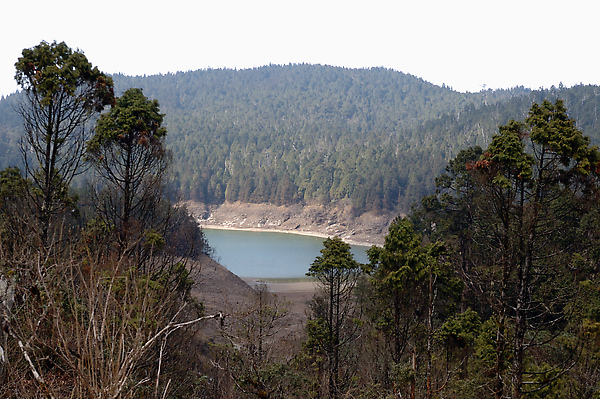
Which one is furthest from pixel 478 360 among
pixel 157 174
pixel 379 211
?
pixel 379 211

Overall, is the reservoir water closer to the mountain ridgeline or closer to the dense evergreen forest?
the mountain ridgeline

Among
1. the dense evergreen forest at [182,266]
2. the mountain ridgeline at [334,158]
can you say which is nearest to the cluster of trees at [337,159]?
the mountain ridgeline at [334,158]

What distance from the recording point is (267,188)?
13812cm

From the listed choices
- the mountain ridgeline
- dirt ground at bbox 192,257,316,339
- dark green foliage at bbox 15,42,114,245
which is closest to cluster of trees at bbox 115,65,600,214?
the mountain ridgeline

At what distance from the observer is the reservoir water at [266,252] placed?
6719 cm

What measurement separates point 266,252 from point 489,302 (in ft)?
248

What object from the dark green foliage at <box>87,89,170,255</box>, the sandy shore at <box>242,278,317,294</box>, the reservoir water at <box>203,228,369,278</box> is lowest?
the sandy shore at <box>242,278,317,294</box>

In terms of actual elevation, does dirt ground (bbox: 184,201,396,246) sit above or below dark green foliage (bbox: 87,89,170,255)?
below

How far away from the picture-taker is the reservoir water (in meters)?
67.2

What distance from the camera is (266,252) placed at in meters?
84.8

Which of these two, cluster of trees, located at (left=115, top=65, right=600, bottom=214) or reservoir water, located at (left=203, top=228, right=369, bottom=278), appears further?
cluster of trees, located at (left=115, top=65, right=600, bottom=214)

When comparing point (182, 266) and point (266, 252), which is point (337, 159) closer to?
point (266, 252)

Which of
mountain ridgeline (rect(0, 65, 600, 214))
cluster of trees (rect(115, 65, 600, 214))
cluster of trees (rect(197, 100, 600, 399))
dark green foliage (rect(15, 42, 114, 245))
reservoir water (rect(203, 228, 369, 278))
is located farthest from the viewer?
mountain ridgeline (rect(0, 65, 600, 214))

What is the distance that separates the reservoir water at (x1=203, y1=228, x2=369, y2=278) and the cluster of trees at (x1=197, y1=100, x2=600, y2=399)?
40.6 metres
